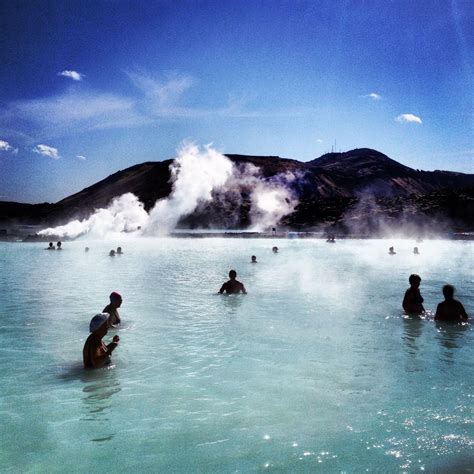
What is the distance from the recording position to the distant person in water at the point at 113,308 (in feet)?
28.7

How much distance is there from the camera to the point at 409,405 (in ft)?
18.2

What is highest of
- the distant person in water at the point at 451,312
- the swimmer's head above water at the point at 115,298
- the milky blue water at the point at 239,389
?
the swimmer's head above water at the point at 115,298

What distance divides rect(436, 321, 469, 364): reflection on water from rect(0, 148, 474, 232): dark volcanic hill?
1941 inches

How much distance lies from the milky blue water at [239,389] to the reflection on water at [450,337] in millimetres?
41

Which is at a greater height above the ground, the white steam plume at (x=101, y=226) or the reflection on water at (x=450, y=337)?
the white steam plume at (x=101, y=226)

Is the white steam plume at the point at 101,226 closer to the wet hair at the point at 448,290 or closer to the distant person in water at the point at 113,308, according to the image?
the distant person in water at the point at 113,308

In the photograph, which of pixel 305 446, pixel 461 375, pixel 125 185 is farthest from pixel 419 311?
pixel 125 185

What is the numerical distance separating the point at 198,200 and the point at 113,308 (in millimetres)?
88805

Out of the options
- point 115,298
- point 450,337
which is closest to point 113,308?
point 115,298

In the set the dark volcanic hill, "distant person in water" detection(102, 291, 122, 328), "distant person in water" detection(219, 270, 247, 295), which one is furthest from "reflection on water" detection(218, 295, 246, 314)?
the dark volcanic hill

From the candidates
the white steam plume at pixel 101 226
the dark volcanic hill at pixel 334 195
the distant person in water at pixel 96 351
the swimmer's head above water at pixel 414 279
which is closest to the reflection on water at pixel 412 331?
the swimmer's head above water at pixel 414 279

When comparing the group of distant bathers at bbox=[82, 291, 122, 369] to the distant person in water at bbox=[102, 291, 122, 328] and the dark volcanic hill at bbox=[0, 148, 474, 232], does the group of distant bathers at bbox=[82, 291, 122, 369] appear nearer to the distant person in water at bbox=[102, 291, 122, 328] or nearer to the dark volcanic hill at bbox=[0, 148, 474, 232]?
the distant person in water at bbox=[102, 291, 122, 328]

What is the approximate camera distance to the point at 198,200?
9719 cm

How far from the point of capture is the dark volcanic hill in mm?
59031
